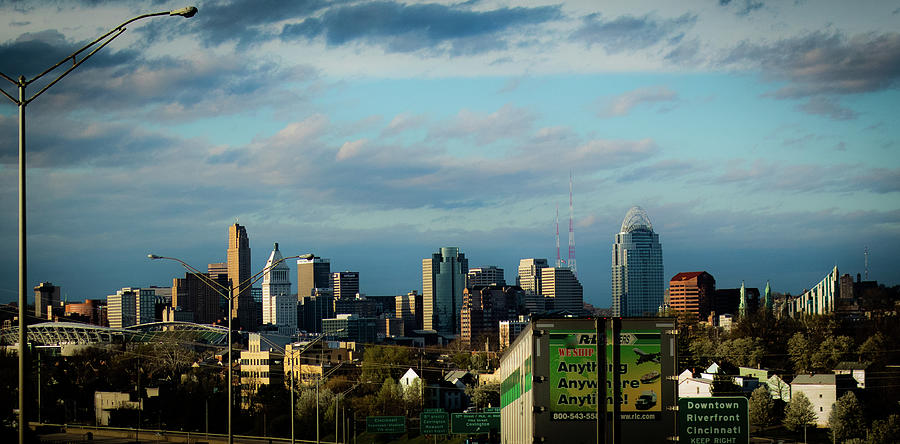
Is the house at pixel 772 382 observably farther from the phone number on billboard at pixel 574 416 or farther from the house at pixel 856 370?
the phone number on billboard at pixel 574 416

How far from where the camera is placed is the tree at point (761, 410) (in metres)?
114

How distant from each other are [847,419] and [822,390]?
9.89 meters

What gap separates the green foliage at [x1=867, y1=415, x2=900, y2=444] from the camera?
102812 mm

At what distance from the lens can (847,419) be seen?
11019cm

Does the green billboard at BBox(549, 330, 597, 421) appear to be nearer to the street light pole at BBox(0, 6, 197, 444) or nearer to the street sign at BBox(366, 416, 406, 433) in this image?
the street light pole at BBox(0, 6, 197, 444)

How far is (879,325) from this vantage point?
183 m

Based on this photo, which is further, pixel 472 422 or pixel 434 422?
pixel 434 422

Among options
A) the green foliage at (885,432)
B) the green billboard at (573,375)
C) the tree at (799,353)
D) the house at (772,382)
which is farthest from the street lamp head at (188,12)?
the tree at (799,353)

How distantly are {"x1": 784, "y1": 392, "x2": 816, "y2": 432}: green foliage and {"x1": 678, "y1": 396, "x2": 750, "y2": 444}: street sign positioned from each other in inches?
3314

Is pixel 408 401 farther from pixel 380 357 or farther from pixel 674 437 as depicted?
pixel 674 437

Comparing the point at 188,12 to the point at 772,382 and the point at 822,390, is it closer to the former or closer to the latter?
the point at 822,390

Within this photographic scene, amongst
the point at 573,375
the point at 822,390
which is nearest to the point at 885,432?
the point at 822,390

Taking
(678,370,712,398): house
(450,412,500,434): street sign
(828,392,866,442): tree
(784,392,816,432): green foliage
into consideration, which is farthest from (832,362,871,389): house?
(450,412,500,434): street sign

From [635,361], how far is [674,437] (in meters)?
2.01
